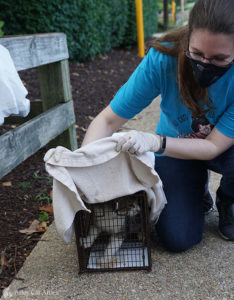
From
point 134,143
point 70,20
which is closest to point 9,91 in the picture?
point 134,143

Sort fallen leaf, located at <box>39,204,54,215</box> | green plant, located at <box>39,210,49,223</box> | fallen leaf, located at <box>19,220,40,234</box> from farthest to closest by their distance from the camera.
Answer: fallen leaf, located at <box>39,204,54,215</box> < green plant, located at <box>39,210,49,223</box> < fallen leaf, located at <box>19,220,40,234</box>

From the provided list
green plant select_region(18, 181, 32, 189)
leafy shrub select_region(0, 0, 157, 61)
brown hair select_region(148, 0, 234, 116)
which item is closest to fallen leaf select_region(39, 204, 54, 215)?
green plant select_region(18, 181, 32, 189)

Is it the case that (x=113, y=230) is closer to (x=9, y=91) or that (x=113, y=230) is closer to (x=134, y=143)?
(x=134, y=143)

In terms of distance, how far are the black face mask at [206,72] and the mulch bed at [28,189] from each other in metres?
1.30

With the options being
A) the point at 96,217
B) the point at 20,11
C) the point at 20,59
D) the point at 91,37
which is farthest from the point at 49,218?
the point at 91,37

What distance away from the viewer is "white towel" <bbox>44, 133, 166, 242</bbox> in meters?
1.65

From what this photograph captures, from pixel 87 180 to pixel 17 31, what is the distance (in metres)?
4.43

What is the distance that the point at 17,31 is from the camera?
217 inches

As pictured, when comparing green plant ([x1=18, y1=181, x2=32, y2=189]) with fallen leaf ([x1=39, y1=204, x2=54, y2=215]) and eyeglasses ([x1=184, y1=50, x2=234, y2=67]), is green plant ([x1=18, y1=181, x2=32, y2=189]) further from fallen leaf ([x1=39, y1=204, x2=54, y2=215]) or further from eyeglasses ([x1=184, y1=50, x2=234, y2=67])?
eyeglasses ([x1=184, y1=50, x2=234, y2=67])

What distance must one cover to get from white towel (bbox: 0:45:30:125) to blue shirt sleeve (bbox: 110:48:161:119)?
512mm

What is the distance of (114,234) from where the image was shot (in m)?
1.96

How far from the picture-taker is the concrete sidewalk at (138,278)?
5.73 feet

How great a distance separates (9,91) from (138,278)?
1101mm

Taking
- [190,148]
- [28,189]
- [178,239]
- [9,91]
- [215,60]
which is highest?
[215,60]
